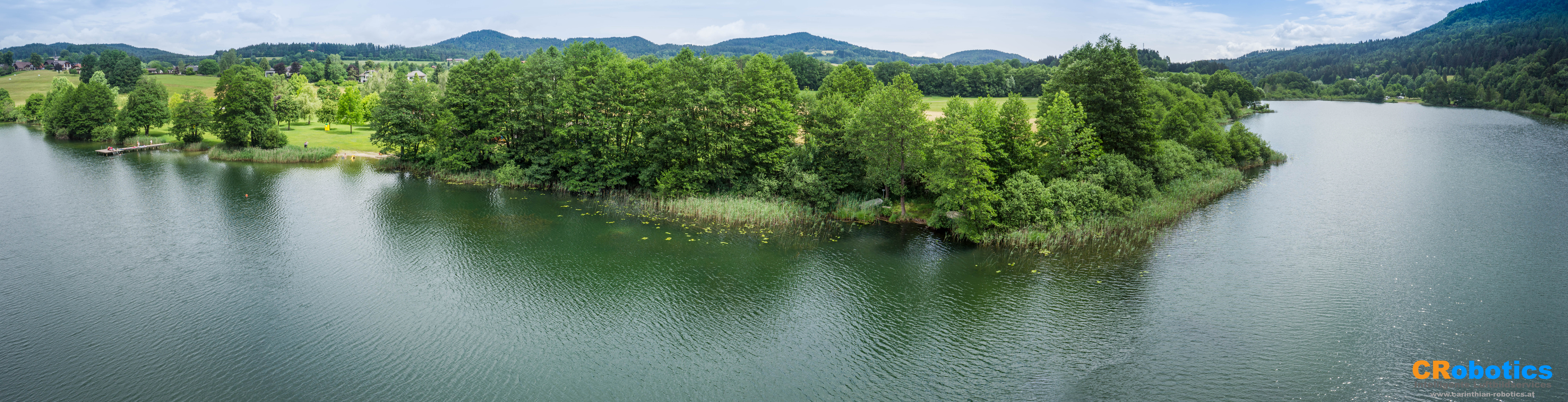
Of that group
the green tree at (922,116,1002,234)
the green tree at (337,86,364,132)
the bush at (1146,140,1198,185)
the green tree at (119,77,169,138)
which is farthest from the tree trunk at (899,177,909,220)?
the green tree at (119,77,169,138)

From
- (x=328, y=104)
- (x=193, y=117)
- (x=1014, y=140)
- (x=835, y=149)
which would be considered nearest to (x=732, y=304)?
(x=835, y=149)

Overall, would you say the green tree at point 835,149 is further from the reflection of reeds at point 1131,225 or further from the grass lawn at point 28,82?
the grass lawn at point 28,82

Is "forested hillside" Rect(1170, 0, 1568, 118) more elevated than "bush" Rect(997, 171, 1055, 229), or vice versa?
"forested hillside" Rect(1170, 0, 1568, 118)

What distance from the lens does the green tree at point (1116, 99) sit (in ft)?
129

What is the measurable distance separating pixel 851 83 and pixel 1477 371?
32323 millimetres

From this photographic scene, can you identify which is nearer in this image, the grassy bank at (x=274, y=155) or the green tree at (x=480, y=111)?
the green tree at (x=480, y=111)

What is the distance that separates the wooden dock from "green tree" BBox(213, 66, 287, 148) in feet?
24.4

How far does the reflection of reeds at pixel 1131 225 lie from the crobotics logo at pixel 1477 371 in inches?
515

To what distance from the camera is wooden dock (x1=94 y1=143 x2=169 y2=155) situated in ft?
195

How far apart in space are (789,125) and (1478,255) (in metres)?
31.1

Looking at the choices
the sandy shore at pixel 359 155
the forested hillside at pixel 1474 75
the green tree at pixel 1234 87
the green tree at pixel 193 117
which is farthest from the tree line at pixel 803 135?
the forested hillside at pixel 1474 75

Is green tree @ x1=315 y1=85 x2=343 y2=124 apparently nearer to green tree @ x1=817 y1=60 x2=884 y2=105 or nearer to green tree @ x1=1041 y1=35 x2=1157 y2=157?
green tree @ x1=817 y1=60 x2=884 y2=105

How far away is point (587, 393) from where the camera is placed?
57.9 ft

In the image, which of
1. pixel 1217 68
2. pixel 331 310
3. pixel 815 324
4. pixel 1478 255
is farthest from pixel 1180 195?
pixel 1217 68
